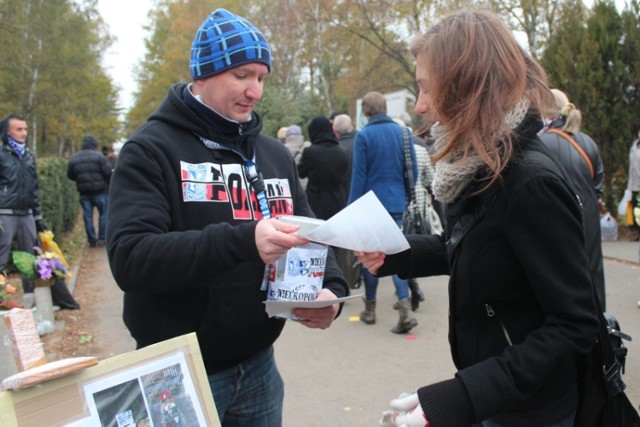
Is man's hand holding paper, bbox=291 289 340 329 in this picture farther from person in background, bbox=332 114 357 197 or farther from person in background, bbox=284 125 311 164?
person in background, bbox=284 125 311 164

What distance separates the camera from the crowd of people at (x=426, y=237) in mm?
1413

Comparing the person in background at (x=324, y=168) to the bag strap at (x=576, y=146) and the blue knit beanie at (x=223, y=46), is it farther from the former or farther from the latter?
the blue knit beanie at (x=223, y=46)

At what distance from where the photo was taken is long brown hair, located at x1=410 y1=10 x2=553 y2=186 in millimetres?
1482

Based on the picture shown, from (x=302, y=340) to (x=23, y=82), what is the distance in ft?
85.9

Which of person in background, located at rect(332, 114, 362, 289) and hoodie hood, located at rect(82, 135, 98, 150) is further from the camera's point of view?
hoodie hood, located at rect(82, 135, 98, 150)

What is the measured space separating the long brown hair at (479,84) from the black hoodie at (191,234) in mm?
607

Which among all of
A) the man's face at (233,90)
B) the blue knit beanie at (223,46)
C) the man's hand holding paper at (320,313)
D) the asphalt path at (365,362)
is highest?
the blue knit beanie at (223,46)

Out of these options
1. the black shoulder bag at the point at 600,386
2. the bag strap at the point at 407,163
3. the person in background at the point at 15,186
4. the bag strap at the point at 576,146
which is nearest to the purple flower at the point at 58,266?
the person in background at the point at 15,186

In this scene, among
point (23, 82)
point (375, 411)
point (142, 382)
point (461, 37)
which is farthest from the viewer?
point (23, 82)

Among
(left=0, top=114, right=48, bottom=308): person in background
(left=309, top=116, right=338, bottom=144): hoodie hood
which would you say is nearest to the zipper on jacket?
(left=309, top=116, right=338, bottom=144): hoodie hood

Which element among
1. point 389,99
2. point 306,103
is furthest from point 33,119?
point 389,99

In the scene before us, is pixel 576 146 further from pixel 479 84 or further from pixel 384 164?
pixel 479 84

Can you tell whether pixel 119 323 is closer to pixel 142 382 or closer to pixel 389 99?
pixel 142 382

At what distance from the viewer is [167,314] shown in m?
1.80
